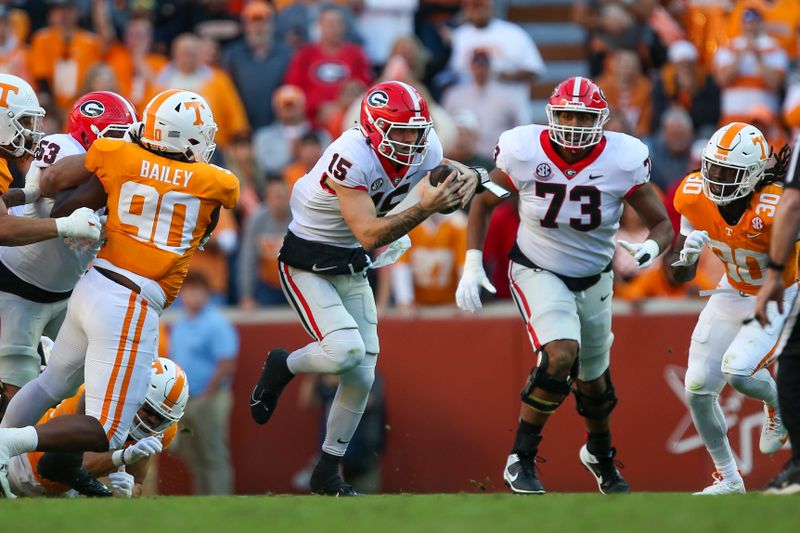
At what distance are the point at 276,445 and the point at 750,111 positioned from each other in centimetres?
508

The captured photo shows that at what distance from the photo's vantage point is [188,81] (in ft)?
42.9

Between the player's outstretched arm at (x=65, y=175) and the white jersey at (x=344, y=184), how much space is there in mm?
1222

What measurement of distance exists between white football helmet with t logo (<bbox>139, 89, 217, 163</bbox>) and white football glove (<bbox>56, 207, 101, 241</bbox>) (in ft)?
1.62

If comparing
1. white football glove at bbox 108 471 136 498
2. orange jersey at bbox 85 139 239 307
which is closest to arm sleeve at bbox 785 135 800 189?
orange jersey at bbox 85 139 239 307

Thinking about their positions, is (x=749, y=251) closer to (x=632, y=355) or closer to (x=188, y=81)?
(x=632, y=355)

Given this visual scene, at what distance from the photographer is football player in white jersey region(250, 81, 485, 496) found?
24.7 ft

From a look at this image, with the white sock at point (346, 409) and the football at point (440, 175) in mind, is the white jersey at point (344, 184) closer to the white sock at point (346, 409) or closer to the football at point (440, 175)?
the football at point (440, 175)

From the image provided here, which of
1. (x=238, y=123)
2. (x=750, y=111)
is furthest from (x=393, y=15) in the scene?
(x=750, y=111)

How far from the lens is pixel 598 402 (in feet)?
26.9

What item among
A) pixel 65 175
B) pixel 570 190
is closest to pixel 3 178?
pixel 65 175

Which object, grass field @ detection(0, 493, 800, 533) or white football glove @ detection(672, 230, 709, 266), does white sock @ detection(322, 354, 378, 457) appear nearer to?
grass field @ detection(0, 493, 800, 533)

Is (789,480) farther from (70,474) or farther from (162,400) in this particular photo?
(70,474)

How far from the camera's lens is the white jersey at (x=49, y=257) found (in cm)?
786

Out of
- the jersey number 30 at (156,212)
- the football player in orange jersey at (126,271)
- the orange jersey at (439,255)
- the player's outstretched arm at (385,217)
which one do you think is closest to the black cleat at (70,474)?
the football player in orange jersey at (126,271)
